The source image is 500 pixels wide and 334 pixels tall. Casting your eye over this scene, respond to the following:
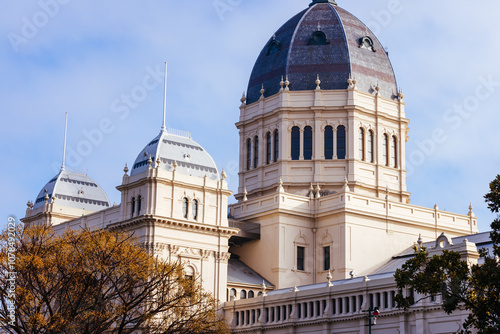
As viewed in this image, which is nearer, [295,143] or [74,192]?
[295,143]

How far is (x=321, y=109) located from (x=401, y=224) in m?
14.6

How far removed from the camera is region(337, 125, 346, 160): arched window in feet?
296

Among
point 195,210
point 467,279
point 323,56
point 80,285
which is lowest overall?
point 467,279

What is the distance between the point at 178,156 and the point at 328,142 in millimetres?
18140

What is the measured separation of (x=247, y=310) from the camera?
76812 millimetres

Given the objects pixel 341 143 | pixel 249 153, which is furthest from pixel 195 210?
pixel 341 143

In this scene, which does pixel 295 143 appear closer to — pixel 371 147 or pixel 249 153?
pixel 249 153

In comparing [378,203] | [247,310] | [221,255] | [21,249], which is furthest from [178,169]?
[21,249]

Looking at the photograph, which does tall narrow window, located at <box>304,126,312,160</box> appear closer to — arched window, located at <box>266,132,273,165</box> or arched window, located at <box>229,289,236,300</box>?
arched window, located at <box>266,132,273,165</box>

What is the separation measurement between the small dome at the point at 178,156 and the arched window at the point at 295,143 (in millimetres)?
12569

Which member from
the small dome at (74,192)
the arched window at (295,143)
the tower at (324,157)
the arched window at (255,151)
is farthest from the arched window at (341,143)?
the small dome at (74,192)

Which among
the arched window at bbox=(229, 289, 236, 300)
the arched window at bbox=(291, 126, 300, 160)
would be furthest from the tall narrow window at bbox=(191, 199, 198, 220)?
the arched window at bbox=(291, 126, 300, 160)

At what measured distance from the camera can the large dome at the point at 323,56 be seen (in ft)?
304

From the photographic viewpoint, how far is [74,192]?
94312 mm
